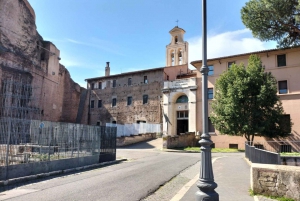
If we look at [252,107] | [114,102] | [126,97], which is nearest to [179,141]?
[252,107]

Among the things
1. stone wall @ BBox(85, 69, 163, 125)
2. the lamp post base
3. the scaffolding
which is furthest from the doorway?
the lamp post base

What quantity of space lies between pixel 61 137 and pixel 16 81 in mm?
19728

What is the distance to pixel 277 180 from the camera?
6184 mm

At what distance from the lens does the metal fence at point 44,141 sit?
9.17 metres

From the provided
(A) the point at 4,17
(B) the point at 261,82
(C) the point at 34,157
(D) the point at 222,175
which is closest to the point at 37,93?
(A) the point at 4,17

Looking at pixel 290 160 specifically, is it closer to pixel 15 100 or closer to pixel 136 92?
pixel 15 100

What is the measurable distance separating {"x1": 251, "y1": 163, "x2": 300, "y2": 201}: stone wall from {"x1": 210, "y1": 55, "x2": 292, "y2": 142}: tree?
50.7 feet

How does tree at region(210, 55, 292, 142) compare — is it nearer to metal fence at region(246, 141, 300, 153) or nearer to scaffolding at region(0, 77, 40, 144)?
metal fence at region(246, 141, 300, 153)

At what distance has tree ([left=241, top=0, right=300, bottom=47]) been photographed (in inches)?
647

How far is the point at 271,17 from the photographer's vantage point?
1748 centimetres

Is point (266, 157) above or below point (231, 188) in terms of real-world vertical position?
above

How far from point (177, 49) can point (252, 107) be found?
21.5 m

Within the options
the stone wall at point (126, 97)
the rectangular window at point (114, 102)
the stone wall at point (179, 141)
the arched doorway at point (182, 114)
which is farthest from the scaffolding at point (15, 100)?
the arched doorway at point (182, 114)

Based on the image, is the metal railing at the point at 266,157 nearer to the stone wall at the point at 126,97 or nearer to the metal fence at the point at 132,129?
the metal fence at the point at 132,129
